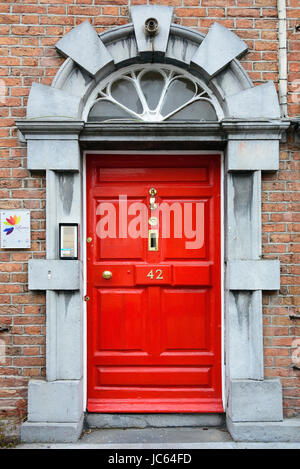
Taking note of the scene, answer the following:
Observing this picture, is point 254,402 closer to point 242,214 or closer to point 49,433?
point 242,214

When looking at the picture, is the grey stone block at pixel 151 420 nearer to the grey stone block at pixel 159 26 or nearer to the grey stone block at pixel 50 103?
the grey stone block at pixel 50 103

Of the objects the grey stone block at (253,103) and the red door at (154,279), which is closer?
the grey stone block at (253,103)

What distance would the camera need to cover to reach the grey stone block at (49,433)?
3.50m

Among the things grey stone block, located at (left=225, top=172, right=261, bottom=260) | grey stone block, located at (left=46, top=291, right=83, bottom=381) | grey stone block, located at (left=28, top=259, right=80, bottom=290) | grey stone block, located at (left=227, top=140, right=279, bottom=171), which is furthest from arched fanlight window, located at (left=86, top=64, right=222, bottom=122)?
grey stone block, located at (left=46, top=291, right=83, bottom=381)

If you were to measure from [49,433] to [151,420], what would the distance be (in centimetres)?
91

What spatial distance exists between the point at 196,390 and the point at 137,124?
251cm

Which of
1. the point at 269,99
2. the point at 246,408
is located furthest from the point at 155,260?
the point at 269,99

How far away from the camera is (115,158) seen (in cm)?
390

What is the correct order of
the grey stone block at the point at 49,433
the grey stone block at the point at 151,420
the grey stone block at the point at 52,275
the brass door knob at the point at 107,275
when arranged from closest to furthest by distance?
the grey stone block at the point at 49,433 → the grey stone block at the point at 52,275 → the grey stone block at the point at 151,420 → the brass door knob at the point at 107,275

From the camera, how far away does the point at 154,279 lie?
385 centimetres

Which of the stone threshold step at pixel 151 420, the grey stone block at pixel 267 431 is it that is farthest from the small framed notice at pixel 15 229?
the grey stone block at pixel 267 431

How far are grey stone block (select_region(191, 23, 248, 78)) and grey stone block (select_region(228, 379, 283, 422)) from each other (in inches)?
109

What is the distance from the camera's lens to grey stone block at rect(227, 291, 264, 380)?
3623 mm

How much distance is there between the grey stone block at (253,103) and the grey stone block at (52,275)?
1991 millimetres
